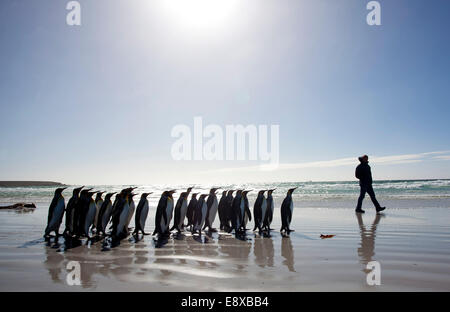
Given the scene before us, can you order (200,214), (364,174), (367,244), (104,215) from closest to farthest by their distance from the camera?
(367,244) < (104,215) < (200,214) < (364,174)

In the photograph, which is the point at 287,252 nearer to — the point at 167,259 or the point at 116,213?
the point at 167,259

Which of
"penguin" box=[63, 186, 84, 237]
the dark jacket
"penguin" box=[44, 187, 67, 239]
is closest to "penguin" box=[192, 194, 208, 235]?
"penguin" box=[63, 186, 84, 237]

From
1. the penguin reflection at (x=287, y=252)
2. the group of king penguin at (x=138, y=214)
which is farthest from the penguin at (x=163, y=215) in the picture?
the penguin reflection at (x=287, y=252)

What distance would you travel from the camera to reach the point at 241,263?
13.9 ft

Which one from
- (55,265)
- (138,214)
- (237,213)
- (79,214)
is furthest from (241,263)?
(79,214)

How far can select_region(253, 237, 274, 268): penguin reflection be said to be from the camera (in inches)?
169

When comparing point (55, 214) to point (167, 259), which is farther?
point (55, 214)

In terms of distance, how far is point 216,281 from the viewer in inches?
136

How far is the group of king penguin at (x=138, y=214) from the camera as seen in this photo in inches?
266

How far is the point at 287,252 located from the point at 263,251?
393 mm

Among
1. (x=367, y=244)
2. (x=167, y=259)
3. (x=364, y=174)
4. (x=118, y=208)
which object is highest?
(x=364, y=174)

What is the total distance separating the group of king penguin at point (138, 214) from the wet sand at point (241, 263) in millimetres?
615
